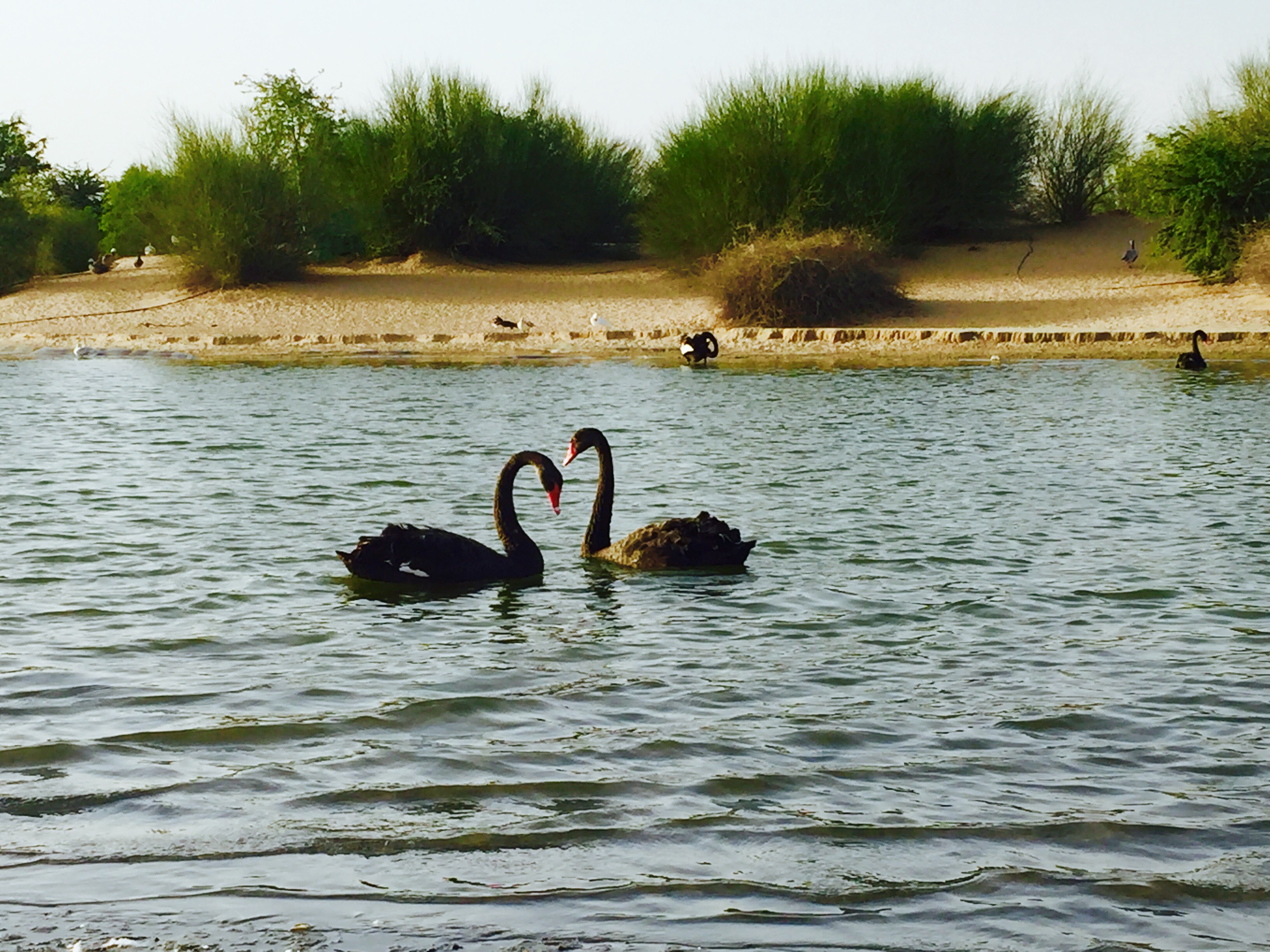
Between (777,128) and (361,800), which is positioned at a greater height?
(777,128)

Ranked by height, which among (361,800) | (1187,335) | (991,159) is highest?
(991,159)

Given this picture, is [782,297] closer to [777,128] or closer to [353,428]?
[777,128]

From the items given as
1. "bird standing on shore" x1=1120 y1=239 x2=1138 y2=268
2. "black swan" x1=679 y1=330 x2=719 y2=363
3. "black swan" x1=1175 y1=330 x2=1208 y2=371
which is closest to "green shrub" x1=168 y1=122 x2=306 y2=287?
"black swan" x1=679 y1=330 x2=719 y2=363

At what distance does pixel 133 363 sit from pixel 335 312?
21.3 feet

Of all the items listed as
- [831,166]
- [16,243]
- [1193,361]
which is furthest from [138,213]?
[1193,361]

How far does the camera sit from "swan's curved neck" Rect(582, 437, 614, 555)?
10.3 meters

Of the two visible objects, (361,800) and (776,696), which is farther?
(776,696)

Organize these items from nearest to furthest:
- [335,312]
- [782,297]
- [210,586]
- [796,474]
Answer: [210,586] → [796,474] → [782,297] → [335,312]

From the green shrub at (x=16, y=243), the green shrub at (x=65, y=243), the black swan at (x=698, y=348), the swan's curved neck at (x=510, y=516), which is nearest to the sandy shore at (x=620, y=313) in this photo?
the green shrub at (x=16, y=243)

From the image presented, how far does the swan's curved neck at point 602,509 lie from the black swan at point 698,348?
1742 centimetres

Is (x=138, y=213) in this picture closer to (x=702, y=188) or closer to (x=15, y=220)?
(x=15, y=220)

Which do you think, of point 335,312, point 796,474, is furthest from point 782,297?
point 796,474

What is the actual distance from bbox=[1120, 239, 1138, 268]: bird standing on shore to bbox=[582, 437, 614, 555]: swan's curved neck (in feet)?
98.6

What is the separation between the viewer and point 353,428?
18.5 m
